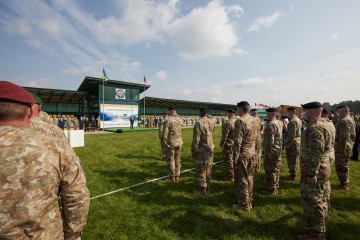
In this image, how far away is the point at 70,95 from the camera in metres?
29.8

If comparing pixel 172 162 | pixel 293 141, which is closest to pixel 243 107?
pixel 172 162

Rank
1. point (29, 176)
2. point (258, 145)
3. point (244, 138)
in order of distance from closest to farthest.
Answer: point (29, 176) → point (244, 138) → point (258, 145)

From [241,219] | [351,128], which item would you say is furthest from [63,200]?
[351,128]

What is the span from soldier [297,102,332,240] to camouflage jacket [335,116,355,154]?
3.31 m

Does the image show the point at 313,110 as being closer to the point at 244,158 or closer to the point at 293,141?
the point at 244,158

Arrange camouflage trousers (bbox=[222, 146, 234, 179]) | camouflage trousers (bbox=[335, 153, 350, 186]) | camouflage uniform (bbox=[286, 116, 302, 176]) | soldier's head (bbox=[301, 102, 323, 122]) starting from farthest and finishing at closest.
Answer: camouflage uniform (bbox=[286, 116, 302, 176]) < camouflage trousers (bbox=[222, 146, 234, 179]) < camouflage trousers (bbox=[335, 153, 350, 186]) < soldier's head (bbox=[301, 102, 323, 122])

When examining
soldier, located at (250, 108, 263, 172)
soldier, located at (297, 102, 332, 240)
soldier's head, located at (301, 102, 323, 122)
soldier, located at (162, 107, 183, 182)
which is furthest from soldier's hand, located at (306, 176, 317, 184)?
soldier, located at (162, 107, 183, 182)

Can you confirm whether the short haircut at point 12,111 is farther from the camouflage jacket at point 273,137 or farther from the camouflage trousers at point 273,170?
the camouflage jacket at point 273,137

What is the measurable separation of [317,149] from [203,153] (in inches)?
110

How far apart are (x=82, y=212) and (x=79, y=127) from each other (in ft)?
91.9

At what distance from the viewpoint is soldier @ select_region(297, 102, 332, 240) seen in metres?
3.47

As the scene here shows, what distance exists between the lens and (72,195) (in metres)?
1.78

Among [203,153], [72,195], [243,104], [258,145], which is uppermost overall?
[243,104]

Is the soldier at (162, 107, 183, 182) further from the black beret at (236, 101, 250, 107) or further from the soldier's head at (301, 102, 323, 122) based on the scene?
the soldier's head at (301, 102, 323, 122)
